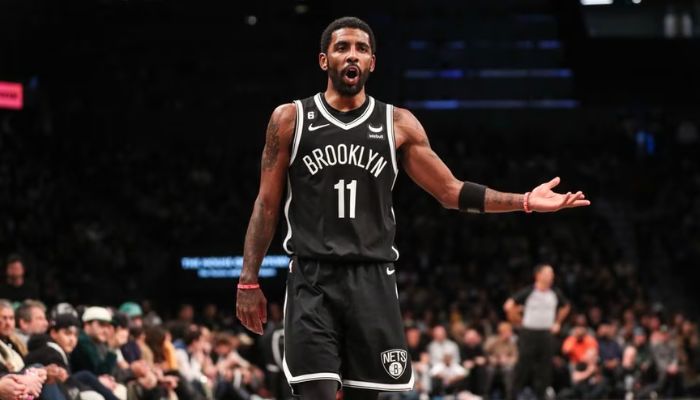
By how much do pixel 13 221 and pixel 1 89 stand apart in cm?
401

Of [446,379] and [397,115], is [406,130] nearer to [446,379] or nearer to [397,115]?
[397,115]

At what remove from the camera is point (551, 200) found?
4.96 meters

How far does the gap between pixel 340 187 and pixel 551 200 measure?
88cm

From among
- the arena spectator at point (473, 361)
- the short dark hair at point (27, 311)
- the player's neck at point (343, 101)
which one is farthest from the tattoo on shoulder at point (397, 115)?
the arena spectator at point (473, 361)

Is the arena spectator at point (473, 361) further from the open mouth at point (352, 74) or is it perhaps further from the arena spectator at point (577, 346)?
the open mouth at point (352, 74)

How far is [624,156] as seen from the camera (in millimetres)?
26938

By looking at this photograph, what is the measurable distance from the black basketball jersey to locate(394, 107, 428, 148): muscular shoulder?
59mm

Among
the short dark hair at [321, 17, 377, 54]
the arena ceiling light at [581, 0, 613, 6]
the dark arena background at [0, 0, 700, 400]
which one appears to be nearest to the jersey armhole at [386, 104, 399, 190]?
the short dark hair at [321, 17, 377, 54]

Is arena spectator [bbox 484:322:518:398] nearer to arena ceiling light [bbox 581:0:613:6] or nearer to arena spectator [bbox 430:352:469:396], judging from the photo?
arena spectator [bbox 430:352:469:396]

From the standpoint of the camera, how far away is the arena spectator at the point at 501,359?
16500 mm

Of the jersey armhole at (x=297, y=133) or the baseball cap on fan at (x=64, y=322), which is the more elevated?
the jersey armhole at (x=297, y=133)

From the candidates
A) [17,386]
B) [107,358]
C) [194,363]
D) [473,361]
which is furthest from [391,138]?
[473,361]

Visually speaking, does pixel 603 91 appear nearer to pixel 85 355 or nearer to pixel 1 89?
pixel 1 89

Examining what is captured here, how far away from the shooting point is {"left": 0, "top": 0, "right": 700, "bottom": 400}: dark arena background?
20578 millimetres
